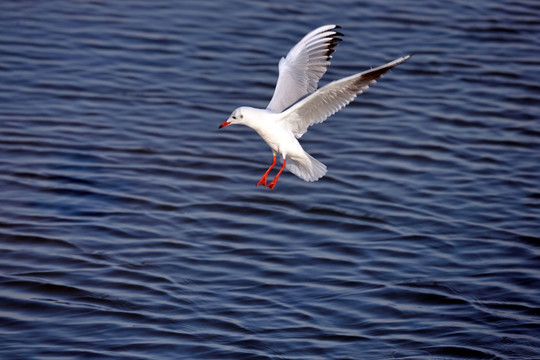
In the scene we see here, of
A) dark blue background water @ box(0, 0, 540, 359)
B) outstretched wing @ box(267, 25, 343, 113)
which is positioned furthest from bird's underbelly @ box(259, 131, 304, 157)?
dark blue background water @ box(0, 0, 540, 359)

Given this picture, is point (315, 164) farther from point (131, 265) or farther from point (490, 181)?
point (490, 181)

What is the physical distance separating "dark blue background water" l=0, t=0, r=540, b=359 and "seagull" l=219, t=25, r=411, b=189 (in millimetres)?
1008

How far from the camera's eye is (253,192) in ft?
31.6

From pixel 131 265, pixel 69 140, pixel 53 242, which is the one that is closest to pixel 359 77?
pixel 131 265

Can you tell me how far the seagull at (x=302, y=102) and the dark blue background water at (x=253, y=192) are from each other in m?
1.01

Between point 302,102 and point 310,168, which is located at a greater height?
point 302,102

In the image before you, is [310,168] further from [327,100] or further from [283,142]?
[327,100]

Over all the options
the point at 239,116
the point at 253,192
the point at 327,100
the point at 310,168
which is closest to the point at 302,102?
the point at 327,100

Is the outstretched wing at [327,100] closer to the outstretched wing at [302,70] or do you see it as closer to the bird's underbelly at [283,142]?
the bird's underbelly at [283,142]

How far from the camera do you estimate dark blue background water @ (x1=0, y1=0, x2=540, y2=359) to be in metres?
7.54

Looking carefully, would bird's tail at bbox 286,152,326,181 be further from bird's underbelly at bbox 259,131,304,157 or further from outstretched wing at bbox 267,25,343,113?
outstretched wing at bbox 267,25,343,113

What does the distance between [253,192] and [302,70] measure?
182 centimetres

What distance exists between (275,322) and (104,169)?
10.0 feet

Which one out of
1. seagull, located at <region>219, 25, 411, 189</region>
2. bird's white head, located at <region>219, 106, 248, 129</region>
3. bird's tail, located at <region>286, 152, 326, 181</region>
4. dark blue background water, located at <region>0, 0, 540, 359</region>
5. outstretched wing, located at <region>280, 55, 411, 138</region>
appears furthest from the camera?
bird's tail, located at <region>286, 152, 326, 181</region>
